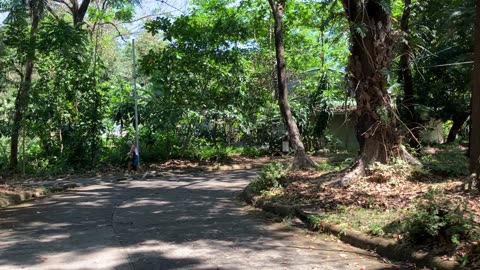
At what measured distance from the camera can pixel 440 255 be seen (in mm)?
5625

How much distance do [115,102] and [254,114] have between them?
6801mm

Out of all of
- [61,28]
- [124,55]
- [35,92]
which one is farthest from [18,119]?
[124,55]

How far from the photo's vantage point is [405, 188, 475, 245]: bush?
5.67 m

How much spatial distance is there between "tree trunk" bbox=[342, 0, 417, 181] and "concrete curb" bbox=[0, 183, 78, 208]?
8.76 m

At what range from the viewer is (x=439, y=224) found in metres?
5.80

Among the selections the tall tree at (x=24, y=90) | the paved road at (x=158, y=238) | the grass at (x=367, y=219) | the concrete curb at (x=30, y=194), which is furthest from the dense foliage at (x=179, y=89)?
the grass at (x=367, y=219)

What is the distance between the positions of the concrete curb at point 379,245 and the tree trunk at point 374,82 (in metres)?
2.27

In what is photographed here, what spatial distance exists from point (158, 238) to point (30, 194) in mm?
7753

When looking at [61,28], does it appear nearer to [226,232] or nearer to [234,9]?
[234,9]

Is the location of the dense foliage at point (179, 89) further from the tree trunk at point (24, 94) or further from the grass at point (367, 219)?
the grass at point (367, 219)

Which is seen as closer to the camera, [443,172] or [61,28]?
[443,172]

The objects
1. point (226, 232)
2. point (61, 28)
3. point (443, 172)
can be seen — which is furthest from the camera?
point (61, 28)

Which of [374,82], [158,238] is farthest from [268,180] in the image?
[158,238]

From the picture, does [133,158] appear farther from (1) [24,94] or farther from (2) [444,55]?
(2) [444,55]
